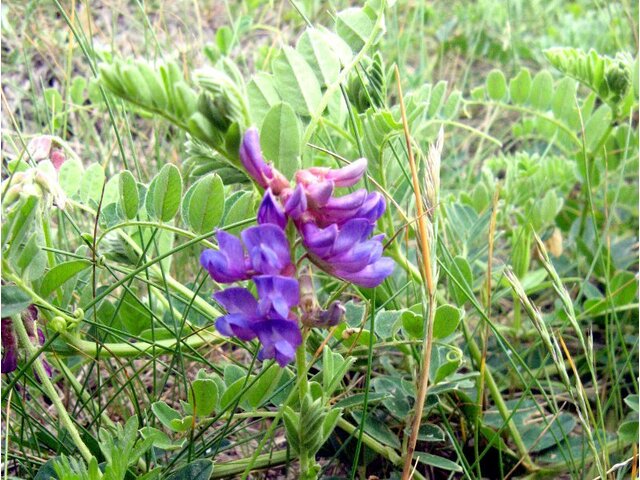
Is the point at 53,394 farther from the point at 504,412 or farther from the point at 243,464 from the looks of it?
the point at 504,412

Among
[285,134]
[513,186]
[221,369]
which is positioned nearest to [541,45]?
[513,186]

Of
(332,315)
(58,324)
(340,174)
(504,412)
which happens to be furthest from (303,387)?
Answer: (504,412)

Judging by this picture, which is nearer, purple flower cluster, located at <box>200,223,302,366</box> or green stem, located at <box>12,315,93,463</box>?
purple flower cluster, located at <box>200,223,302,366</box>

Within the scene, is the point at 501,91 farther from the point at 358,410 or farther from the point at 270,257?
the point at 270,257

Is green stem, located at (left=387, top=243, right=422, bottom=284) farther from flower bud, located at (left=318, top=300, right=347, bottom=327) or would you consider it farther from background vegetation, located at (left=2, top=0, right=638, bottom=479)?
flower bud, located at (left=318, top=300, right=347, bottom=327)

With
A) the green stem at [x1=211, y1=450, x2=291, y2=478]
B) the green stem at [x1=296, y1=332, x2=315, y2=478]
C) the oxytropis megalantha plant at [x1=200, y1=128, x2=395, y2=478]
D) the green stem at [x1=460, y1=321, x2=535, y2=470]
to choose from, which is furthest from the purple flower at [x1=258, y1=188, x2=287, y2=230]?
the green stem at [x1=460, y1=321, x2=535, y2=470]

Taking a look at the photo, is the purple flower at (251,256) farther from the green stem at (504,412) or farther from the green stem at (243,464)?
the green stem at (504,412)
